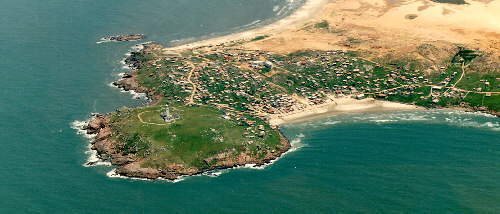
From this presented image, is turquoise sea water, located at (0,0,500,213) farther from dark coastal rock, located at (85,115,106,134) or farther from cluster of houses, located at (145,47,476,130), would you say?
cluster of houses, located at (145,47,476,130)

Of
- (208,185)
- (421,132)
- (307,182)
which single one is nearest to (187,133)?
(208,185)

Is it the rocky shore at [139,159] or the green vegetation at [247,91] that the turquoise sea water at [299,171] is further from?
the green vegetation at [247,91]

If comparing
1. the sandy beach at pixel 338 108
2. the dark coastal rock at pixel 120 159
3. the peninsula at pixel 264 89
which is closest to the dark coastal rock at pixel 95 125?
the peninsula at pixel 264 89

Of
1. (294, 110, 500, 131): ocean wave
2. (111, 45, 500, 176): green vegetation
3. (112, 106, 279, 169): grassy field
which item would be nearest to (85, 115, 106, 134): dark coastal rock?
(112, 106, 279, 169): grassy field

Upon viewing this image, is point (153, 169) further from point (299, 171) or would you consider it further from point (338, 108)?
point (338, 108)

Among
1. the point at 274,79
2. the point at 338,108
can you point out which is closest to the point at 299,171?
the point at 338,108

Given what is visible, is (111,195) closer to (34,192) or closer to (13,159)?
(34,192)
